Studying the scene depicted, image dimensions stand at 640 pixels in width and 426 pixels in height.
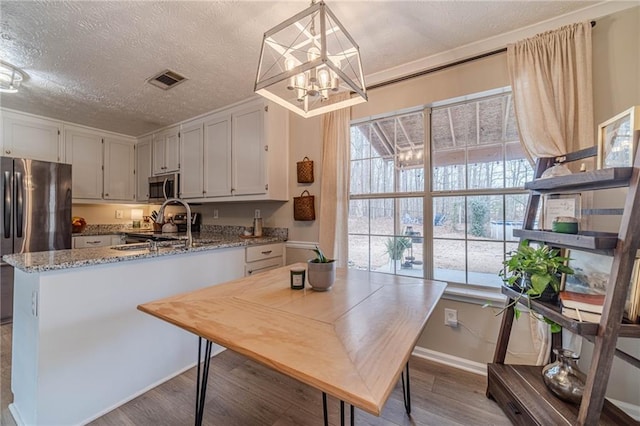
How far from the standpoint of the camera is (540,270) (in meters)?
1.33

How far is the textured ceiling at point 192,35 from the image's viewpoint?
5.25 ft

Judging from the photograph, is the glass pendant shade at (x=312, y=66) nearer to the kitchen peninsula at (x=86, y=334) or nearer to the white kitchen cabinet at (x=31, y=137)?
the kitchen peninsula at (x=86, y=334)

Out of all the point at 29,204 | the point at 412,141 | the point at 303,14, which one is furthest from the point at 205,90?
the point at 29,204

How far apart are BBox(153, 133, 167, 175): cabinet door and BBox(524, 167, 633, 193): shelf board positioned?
422cm

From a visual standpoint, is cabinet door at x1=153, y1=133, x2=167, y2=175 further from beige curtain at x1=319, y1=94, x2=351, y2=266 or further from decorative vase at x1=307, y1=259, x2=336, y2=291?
decorative vase at x1=307, y1=259, x2=336, y2=291

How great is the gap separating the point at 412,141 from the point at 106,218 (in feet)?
15.3

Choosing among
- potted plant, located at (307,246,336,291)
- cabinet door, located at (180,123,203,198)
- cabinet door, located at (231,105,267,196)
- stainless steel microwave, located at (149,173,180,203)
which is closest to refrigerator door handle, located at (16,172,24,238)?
stainless steel microwave, located at (149,173,180,203)

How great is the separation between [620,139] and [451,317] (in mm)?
1477

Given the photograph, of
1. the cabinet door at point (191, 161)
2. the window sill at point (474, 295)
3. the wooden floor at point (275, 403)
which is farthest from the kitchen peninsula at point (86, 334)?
the window sill at point (474, 295)

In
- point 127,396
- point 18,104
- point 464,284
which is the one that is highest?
point 18,104

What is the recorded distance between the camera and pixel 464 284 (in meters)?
2.10

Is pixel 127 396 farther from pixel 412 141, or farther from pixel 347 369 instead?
pixel 412 141

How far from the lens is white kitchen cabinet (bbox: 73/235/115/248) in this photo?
349 cm

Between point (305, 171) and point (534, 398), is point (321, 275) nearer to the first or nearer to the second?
point (534, 398)
